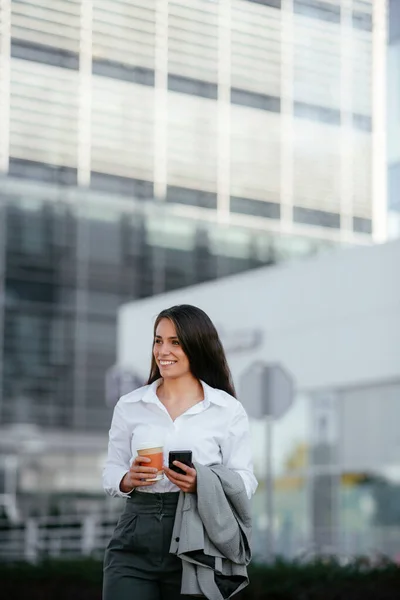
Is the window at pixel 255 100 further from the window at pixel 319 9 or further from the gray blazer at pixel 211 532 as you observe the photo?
the gray blazer at pixel 211 532

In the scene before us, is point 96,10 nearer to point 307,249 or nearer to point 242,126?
point 242,126

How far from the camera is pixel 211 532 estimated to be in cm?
438

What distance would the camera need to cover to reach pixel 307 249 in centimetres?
4238

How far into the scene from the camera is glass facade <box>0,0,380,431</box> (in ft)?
117

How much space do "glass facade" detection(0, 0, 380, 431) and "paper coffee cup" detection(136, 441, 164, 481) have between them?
29.8 meters

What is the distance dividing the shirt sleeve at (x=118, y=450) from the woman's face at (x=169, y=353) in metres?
0.20

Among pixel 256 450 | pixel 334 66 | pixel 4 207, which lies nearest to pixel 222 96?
pixel 4 207

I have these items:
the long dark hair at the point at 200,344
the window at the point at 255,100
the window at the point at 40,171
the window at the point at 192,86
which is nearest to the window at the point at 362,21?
the long dark hair at the point at 200,344

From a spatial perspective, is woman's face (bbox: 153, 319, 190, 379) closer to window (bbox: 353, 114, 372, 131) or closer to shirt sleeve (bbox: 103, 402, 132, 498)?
shirt sleeve (bbox: 103, 402, 132, 498)

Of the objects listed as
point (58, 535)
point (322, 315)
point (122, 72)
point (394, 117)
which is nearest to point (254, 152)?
point (122, 72)

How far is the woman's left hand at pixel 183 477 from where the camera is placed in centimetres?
430

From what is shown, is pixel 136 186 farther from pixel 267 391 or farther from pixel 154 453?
pixel 154 453

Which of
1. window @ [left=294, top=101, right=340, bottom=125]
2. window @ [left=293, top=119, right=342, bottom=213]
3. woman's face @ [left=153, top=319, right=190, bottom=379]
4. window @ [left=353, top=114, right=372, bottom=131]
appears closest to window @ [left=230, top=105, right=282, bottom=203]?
window @ [left=293, top=119, right=342, bottom=213]

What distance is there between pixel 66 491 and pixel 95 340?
444cm
